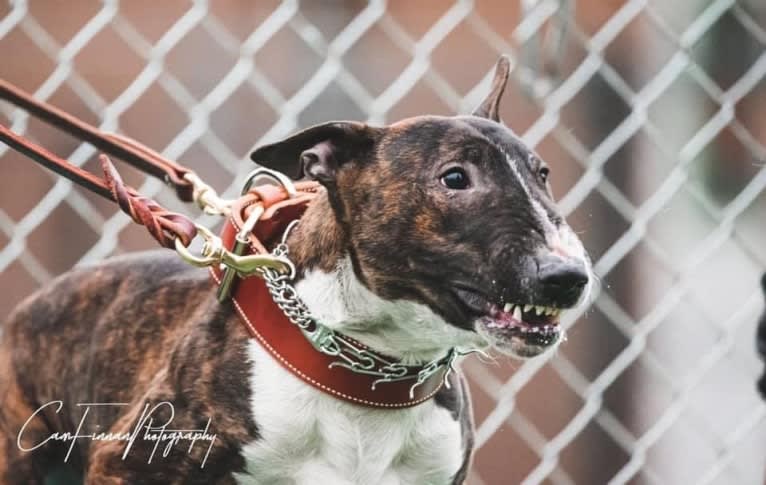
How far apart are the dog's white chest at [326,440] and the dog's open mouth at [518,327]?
164 millimetres

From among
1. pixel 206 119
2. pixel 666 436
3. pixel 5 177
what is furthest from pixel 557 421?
pixel 5 177

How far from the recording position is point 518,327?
3.56 feet

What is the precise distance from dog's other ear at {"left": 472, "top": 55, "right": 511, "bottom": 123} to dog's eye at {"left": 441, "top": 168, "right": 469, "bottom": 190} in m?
0.18

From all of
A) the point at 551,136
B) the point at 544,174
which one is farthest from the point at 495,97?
the point at 551,136

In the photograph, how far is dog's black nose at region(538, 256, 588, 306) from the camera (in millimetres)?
1036

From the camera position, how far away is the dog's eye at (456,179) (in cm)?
114

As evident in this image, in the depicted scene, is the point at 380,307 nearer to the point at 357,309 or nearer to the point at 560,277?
the point at 357,309

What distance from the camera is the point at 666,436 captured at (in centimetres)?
241

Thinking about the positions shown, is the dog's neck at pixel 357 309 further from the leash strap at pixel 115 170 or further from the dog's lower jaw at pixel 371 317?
the leash strap at pixel 115 170

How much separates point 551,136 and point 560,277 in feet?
3.91

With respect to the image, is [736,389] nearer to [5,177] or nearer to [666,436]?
[666,436]

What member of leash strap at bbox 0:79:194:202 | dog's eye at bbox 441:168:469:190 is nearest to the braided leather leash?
leash strap at bbox 0:79:194:202

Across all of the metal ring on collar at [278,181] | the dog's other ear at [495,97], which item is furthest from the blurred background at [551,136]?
the metal ring on collar at [278,181]

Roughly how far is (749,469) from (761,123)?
0.61m
